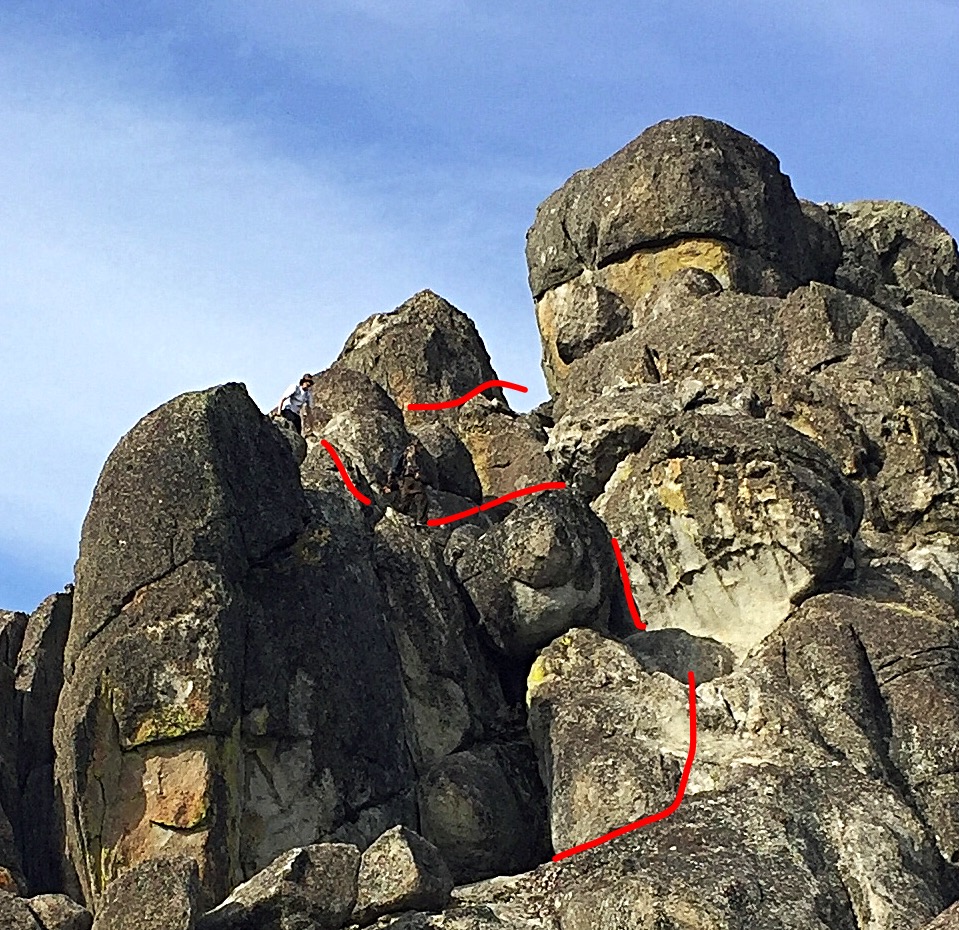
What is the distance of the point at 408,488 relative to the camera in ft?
93.6

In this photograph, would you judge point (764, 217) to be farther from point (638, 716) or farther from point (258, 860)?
point (258, 860)

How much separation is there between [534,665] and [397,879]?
7.88m

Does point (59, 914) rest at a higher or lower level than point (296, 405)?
lower

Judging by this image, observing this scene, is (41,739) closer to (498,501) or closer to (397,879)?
(397,879)

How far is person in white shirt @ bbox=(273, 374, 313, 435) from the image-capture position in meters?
31.0

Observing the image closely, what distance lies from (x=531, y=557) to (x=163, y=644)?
631cm

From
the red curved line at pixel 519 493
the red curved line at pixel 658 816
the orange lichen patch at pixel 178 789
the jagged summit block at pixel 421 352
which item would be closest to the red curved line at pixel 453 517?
the red curved line at pixel 519 493

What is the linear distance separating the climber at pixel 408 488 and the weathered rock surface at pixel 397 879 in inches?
378

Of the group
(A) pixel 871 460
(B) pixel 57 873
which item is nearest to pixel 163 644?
(B) pixel 57 873

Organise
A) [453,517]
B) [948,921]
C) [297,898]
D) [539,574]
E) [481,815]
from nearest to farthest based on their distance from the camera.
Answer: [948,921] → [297,898] → [481,815] → [539,574] → [453,517]

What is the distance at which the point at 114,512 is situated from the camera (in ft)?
74.3

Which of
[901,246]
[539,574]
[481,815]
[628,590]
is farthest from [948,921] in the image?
[901,246]

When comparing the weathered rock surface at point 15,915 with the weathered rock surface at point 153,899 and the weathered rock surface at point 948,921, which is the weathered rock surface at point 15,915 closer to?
the weathered rock surface at point 153,899

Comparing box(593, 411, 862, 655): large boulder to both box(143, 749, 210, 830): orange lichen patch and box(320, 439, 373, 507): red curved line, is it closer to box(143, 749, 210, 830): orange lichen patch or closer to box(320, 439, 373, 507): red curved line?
box(320, 439, 373, 507): red curved line
